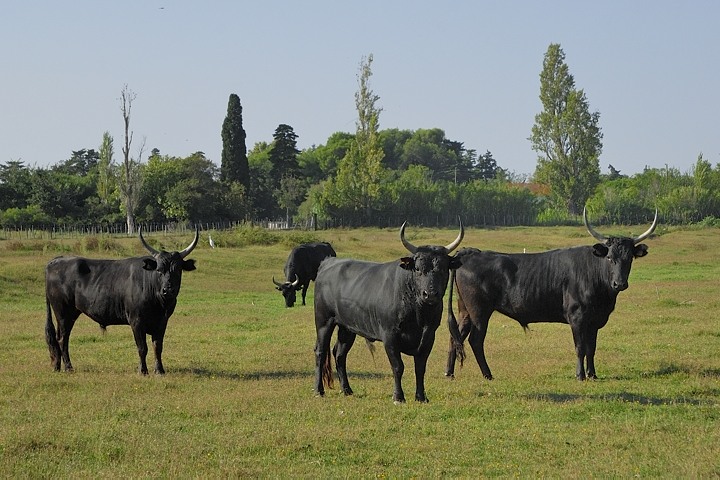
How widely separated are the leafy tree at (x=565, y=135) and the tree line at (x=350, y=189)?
10 cm

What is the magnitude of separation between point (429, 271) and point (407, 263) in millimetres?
284

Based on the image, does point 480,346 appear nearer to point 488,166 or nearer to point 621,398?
point 621,398

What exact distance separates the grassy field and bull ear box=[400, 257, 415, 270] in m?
1.66

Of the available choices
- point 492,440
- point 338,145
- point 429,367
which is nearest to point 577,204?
point 338,145

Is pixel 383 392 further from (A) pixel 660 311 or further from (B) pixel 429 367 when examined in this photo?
(A) pixel 660 311

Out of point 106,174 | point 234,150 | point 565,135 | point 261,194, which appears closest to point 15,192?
point 106,174

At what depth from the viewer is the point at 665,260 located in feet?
156

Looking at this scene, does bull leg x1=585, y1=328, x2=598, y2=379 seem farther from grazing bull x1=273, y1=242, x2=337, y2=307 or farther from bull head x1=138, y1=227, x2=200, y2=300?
grazing bull x1=273, y1=242, x2=337, y2=307

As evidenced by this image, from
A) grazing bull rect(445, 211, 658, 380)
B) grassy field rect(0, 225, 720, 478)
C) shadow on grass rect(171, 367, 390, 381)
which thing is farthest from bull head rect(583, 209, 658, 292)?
shadow on grass rect(171, 367, 390, 381)

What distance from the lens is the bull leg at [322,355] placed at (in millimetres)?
13086

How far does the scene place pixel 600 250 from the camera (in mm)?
14867

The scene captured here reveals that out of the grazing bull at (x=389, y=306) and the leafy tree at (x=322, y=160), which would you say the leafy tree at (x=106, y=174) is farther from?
the grazing bull at (x=389, y=306)

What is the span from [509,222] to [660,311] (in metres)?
73.1

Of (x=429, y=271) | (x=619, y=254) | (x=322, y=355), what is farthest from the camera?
(x=619, y=254)
